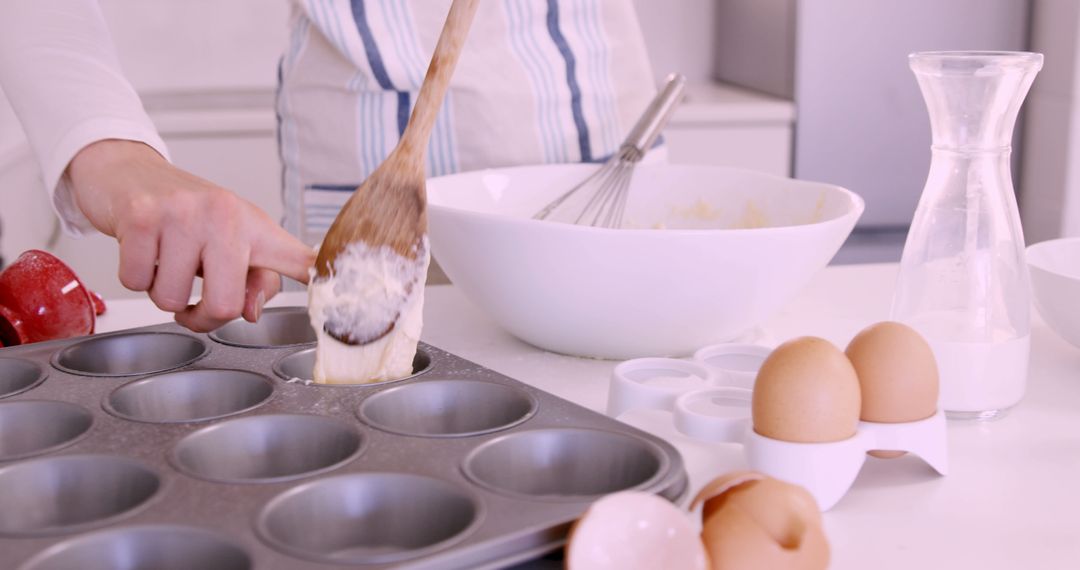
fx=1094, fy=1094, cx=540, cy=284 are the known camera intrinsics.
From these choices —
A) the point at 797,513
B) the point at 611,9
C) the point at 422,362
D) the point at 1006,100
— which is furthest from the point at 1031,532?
the point at 611,9

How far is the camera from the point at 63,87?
0.86 m

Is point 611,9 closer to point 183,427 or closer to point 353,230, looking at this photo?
point 353,230

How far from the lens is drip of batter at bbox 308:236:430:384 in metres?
0.71

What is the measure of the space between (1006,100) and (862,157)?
1.65 meters

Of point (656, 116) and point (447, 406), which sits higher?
point (656, 116)

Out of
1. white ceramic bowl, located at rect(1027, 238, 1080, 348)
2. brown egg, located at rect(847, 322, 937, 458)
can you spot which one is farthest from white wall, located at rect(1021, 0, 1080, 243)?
A: brown egg, located at rect(847, 322, 937, 458)

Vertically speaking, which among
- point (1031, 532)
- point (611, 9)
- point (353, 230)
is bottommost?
point (1031, 532)

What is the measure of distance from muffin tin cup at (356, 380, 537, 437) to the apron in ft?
1.85

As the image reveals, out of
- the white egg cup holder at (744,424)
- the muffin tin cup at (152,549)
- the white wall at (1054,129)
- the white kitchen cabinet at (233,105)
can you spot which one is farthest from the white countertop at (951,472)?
the white wall at (1054,129)

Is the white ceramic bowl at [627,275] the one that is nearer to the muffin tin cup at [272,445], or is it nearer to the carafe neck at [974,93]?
the carafe neck at [974,93]

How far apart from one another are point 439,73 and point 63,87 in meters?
0.34

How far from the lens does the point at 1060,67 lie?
2.18 metres

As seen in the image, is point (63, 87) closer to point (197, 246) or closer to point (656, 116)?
point (197, 246)

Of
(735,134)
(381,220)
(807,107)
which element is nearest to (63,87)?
(381,220)
